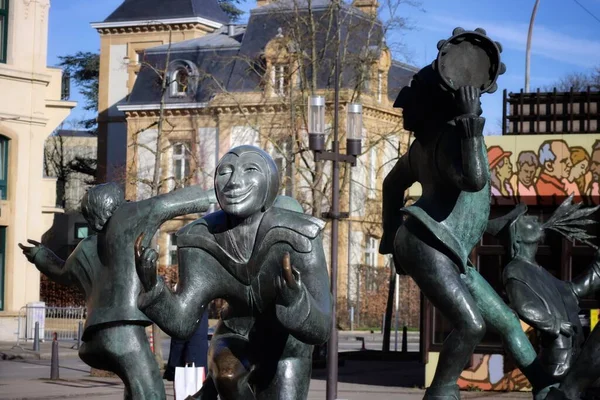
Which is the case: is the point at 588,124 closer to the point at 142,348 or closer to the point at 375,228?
the point at 142,348

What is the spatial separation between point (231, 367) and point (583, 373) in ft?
7.49

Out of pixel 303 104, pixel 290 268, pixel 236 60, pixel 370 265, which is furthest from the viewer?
pixel 236 60

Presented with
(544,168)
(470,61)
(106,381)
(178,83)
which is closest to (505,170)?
(544,168)

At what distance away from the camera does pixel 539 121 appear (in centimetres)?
1925

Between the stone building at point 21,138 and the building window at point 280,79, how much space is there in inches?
315

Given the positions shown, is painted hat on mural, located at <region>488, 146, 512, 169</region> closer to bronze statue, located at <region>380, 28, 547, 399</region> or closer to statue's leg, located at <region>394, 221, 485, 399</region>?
bronze statue, located at <region>380, 28, 547, 399</region>

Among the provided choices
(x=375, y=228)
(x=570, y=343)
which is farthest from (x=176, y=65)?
(x=570, y=343)

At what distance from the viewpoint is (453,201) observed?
6.79m

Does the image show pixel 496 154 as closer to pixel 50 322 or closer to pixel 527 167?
pixel 527 167

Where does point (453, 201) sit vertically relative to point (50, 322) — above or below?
above

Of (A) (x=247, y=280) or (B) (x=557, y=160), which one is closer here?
(A) (x=247, y=280)

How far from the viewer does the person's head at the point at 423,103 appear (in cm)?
680

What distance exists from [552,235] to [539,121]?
6.19 feet

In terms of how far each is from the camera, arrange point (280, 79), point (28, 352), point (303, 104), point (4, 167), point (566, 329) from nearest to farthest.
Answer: point (566, 329) → point (28, 352) → point (4, 167) → point (303, 104) → point (280, 79)
